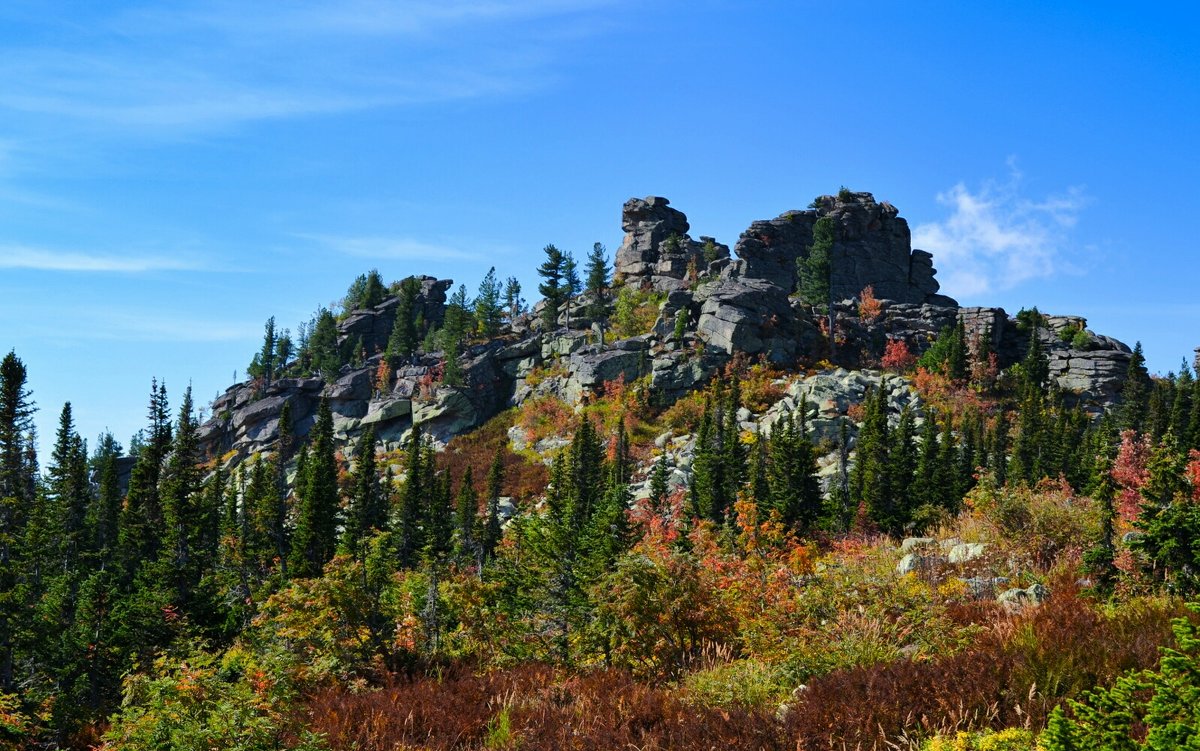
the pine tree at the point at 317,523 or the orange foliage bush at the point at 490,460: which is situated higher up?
the orange foliage bush at the point at 490,460

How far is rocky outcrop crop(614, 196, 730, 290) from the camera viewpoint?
390 feet

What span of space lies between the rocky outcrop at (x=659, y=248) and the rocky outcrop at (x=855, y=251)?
25.7ft

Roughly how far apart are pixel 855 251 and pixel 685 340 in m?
47.2

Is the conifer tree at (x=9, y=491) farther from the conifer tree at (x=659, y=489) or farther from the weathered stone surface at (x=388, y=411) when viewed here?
the weathered stone surface at (x=388, y=411)

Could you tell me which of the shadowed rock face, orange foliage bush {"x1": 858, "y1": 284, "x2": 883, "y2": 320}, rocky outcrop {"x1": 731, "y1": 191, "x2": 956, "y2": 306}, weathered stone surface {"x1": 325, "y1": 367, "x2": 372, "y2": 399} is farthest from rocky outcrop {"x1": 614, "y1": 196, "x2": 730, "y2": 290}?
weathered stone surface {"x1": 325, "y1": 367, "x2": 372, "y2": 399}

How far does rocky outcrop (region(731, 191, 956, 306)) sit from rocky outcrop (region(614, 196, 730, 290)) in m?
7.83

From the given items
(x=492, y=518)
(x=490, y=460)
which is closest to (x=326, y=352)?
(x=490, y=460)

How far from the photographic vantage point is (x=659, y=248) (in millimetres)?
127125

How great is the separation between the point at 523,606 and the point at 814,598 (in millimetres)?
9712

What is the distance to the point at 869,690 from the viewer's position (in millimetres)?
7453

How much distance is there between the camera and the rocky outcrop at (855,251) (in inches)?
4776

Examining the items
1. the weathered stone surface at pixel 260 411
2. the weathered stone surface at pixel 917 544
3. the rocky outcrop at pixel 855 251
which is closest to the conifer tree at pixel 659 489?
the weathered stone surface at pixel 917 544

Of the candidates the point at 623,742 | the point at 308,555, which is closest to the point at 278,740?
the point at 623,742

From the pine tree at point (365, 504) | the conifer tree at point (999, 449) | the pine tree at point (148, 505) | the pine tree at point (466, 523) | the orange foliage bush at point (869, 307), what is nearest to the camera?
the pine tree at point (148, 505)
